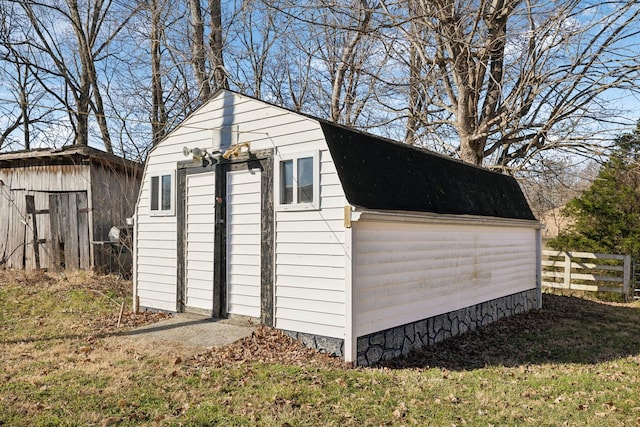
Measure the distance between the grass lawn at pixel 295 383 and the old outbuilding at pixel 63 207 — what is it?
3.63m

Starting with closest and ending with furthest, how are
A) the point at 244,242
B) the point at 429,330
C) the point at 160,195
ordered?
the point at 244,242
the point at 429,330
the point at 160,195

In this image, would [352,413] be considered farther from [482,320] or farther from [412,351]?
[482,320]

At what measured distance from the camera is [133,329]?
729 cm

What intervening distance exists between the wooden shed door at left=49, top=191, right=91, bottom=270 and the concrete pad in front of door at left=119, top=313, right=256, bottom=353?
5.15 m

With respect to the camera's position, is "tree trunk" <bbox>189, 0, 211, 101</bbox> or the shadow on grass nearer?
the shadow on grass

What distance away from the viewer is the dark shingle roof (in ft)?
20.1

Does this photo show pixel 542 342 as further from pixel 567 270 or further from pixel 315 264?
pixel 567 270

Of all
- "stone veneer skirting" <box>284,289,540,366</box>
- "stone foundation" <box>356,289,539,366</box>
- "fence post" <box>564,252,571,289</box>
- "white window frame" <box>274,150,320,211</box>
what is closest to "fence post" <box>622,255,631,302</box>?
"fence post" <box>564,252,571,289</box>

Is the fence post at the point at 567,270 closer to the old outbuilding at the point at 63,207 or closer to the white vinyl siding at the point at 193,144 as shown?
the white vinyl siding at the point at 193,144

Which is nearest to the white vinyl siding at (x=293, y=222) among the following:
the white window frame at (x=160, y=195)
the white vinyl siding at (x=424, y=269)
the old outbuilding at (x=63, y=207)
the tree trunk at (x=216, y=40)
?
the white window frame at (x=160, y=195)

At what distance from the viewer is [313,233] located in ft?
20.3

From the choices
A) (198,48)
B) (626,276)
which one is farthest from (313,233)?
(198,48)

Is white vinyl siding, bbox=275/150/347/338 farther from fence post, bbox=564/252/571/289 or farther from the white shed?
fence post, bbox=564/252/571/289

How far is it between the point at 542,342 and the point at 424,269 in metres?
2.76
